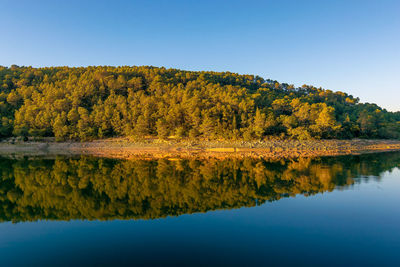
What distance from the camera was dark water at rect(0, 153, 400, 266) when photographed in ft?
28.0

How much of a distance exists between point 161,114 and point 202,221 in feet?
158

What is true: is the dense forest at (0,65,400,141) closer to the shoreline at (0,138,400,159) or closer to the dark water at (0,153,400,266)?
the shoreline at (0,138,400,159)

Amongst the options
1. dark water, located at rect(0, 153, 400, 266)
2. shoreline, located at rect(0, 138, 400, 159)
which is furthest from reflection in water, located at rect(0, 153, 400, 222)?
shoreline, located at rect(0, 138, 400, 159)

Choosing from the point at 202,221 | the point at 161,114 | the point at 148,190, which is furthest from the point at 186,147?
the point at 202,221

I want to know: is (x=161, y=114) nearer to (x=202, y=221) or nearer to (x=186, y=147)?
(x=186, y=147)

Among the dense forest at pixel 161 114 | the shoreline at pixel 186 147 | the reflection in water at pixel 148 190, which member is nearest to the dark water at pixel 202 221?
the reflection in water at pixel 148 190

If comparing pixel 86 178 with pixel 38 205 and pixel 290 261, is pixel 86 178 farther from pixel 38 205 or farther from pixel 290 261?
pixel 290 261

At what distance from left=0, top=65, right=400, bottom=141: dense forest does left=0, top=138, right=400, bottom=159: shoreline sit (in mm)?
2561

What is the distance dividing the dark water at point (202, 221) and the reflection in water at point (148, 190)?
0.07 metres

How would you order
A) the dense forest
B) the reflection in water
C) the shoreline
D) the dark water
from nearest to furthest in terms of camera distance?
the dark water
the reflection in water
the shoreline
the dense forest

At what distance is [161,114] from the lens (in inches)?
2287

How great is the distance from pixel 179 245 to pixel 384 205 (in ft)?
41.0

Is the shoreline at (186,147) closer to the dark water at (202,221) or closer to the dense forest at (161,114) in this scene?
the dense forest at (161,114)

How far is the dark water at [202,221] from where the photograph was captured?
853 cm
